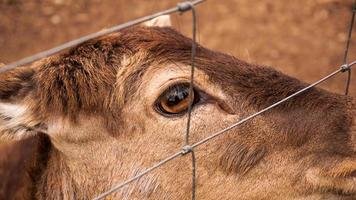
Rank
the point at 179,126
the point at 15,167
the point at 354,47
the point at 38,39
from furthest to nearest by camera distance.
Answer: the point at 38,39 < the point at 354,47 < the point at 15,167 < the point at 179,126

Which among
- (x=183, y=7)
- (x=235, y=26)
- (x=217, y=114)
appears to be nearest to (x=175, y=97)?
(x=217, y=114)

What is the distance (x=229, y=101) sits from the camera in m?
3.18

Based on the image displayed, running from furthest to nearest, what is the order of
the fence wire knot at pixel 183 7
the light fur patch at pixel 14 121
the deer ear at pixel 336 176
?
the light fur patch at pixel 14 121 < the deer ear at pixel 336 176 < the fence wire knot at pixel 183 7

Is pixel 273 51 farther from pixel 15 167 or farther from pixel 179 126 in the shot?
pixel 179 126

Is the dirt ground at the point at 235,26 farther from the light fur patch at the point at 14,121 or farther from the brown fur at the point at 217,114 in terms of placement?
the light fur patch at the point at 14,121

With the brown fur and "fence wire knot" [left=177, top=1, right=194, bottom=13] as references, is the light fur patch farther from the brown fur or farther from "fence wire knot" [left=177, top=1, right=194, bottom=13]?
"fence wire knot" [left=177, top=1, right=194, bottom=13]

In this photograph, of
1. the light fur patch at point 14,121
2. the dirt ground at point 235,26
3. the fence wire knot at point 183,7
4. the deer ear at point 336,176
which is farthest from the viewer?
the dirt ground at point 235,26

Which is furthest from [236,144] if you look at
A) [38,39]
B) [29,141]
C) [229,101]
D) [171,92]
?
[38,39]

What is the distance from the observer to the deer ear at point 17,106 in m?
3.15

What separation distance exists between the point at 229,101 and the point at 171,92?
14.1 inches

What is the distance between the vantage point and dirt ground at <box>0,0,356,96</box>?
795 cm

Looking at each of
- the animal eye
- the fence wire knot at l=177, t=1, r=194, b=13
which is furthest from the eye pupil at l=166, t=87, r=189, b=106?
the fence wire knot at l=177, t=1, r=194, b=13

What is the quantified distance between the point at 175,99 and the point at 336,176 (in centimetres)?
103

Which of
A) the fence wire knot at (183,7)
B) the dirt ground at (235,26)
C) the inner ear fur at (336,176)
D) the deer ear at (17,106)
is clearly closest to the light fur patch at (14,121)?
the deer ear at (17,106)
